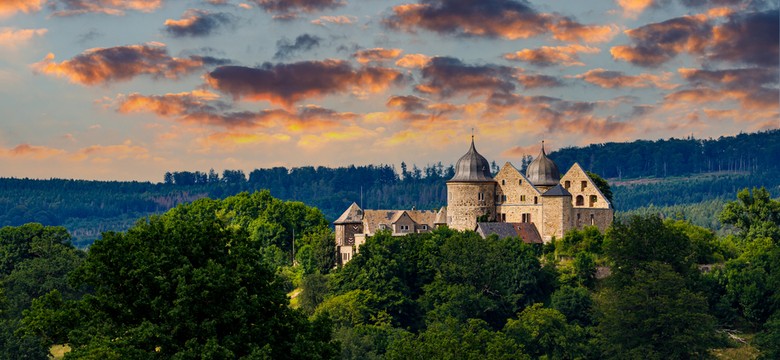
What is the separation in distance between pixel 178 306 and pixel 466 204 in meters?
58.5

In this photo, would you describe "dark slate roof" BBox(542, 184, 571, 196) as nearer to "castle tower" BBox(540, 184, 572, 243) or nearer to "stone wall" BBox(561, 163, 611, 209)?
"castle tower" BBox(540, 184, 572, 243)

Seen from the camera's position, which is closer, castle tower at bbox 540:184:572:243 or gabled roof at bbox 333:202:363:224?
castle tower at bbox 540:184:572:243

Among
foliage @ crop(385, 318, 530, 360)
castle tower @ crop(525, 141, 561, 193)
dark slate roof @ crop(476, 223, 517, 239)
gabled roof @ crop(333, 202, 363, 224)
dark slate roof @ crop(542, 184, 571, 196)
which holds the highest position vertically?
castle tower @ crop(525, 141, 561, 193)

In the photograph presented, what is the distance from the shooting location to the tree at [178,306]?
40.7 meters

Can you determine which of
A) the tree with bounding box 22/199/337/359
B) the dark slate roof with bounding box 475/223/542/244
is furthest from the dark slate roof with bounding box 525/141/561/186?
the tree with bounding box 22/199/337/359

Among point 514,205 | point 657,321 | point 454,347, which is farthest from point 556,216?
point 454,347

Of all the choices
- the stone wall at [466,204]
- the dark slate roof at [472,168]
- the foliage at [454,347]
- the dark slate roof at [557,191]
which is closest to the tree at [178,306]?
the foliage at [454,347]

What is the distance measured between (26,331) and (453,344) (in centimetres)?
2697

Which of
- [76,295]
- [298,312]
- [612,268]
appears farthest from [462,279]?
[298,312]

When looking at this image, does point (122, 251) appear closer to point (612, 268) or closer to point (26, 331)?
point (26, 331)

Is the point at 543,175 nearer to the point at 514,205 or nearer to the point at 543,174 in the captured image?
the point at 543,174

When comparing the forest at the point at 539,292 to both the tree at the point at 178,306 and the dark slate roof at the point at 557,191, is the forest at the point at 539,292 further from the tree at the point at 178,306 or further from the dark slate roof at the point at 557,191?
the tree at the point at 178,306

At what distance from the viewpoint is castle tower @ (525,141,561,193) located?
101 m

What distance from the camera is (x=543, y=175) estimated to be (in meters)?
101
